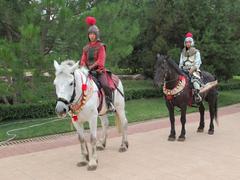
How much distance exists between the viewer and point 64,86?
5113mm

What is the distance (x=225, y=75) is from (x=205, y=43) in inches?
69.8

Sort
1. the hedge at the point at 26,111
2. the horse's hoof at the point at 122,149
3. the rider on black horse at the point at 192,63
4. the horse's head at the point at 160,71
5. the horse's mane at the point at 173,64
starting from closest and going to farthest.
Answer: the horse's hoof at the point at 122,149 → the horse's head at the point at 160,71 → the horse's mane at the point at 173,64 → the rider on black horse at the point at 192,63 → the hedge at the point at 26,111

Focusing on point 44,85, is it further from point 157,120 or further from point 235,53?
point 235,53

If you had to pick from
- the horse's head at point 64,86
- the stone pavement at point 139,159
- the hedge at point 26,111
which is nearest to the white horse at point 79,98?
the horse's head at point 64,86

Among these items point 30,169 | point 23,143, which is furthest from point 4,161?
point 23,143

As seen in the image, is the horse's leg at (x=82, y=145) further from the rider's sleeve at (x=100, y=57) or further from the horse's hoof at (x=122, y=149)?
the rider's sleeve at (x=100, y=57)

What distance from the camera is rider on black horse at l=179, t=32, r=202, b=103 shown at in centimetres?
809

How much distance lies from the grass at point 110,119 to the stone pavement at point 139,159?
0.77 metres

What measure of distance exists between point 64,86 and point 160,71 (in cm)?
265

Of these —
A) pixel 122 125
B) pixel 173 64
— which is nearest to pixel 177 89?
pixel 173 64

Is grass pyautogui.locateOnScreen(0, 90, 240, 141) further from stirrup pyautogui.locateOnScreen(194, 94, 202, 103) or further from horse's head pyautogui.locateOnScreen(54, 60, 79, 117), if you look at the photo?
horse's head pyautogui.locateOnScreen(54, 60, 79, 117)

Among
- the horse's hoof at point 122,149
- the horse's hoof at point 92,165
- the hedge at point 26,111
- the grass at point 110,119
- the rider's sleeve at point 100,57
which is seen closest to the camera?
the horse's hoof at point 92,165

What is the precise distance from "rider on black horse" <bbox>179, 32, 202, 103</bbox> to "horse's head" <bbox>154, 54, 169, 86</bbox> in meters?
1.01

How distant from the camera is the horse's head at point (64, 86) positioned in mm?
5016
